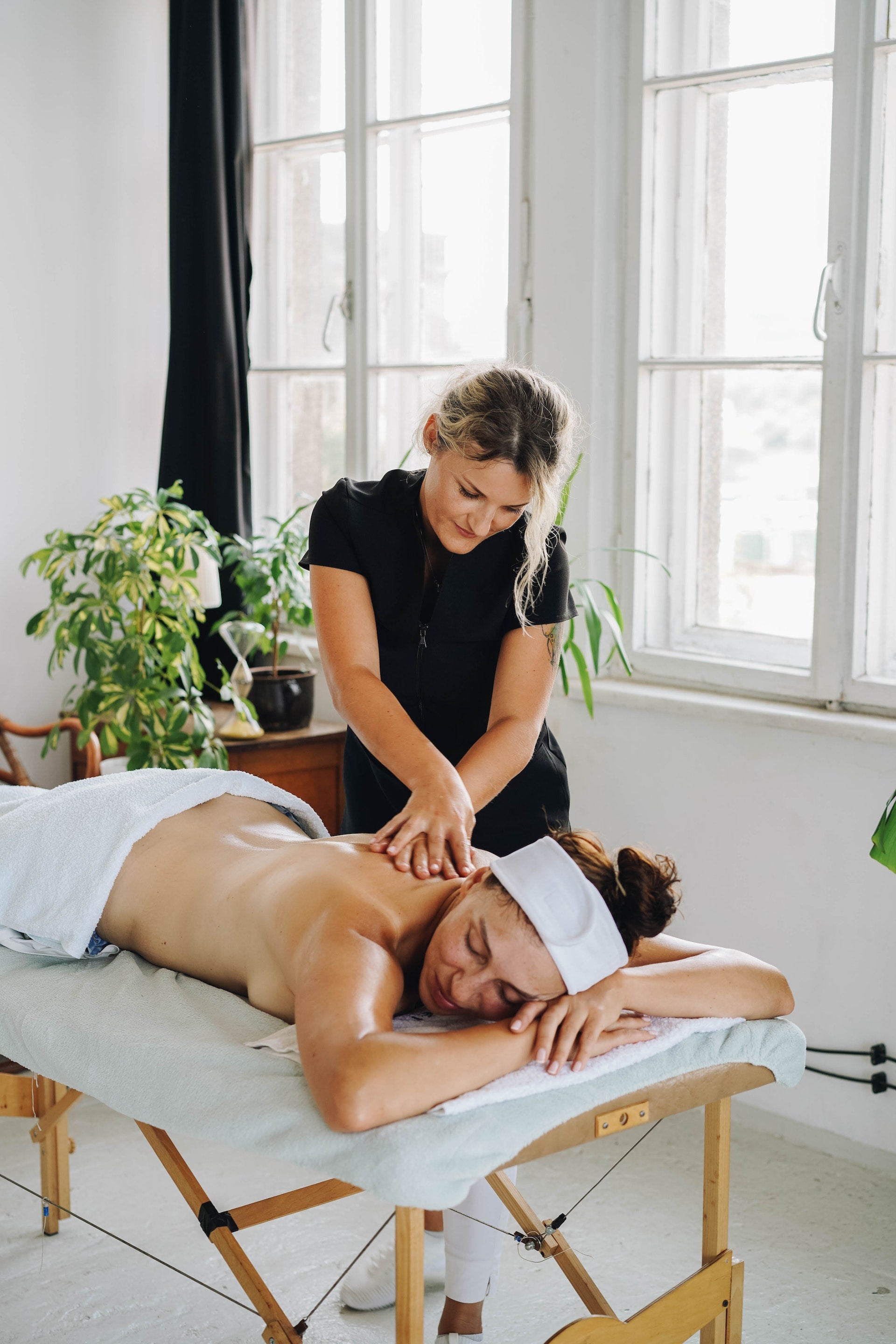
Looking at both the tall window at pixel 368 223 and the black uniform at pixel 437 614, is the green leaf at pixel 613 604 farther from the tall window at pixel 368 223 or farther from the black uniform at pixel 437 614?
the tall window at pixel 368 223

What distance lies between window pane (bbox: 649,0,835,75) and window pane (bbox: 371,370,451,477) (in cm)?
101

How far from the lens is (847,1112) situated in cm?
255

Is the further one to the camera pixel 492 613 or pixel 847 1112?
pixel 847 1112

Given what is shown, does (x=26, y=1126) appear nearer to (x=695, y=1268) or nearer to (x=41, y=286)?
(x=695, y=1268)

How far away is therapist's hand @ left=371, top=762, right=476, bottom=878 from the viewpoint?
1.62 metres

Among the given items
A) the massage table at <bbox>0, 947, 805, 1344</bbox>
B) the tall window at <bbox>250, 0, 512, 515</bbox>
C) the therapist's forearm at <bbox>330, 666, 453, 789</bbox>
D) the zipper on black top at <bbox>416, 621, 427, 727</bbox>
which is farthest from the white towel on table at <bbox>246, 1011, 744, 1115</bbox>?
the tall window at <bbox>250, 0, 512, 515</bbox>

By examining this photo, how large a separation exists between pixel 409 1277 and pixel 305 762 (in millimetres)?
2078

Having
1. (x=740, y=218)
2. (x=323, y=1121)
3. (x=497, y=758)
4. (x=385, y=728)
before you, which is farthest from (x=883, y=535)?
(x=323, y=1121)

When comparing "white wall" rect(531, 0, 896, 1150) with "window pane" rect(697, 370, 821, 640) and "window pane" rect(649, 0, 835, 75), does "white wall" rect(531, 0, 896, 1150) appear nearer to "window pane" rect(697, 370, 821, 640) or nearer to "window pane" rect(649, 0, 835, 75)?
"window pane" rect(649, 0, 835, 75)

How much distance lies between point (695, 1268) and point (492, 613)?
1.17m

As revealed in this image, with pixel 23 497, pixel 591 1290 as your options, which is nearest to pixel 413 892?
pixel 591 1290

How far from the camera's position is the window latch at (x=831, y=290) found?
2.47 meters

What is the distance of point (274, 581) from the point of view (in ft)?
10.4

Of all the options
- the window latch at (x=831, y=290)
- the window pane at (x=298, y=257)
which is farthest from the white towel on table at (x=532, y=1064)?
the window pane at (x=298, y=257)
